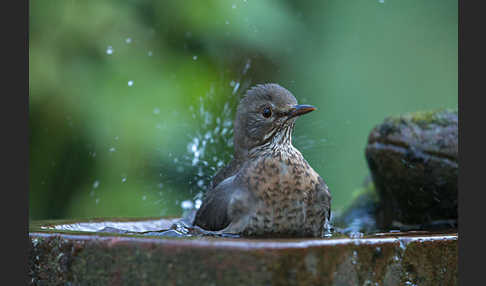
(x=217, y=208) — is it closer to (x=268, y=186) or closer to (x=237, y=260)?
(x=268, y=186)

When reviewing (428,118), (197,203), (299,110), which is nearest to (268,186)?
(299,110)

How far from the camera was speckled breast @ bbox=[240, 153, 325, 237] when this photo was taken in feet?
10.9

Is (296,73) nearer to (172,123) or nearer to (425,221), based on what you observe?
(172,123)

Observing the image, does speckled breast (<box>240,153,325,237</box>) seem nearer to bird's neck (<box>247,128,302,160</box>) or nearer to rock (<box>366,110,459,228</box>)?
bird's neck (<box>247,128,302,160</box>)

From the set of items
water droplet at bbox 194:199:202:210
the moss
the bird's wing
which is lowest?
water droplet at bbox 194:199:202:210

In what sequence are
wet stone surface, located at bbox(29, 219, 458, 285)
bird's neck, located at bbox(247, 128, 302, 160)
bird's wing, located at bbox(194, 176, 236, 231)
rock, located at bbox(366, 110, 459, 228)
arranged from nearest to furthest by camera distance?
1. wet stone surface, located at bbox(29, 219, 458, 285)
2. bird's wing, located at bbox(194, 176, 236, 231)
3. bird's neck, located at bbox(247, 128, 302, 160)
4. rock, located at bbox(366, 110, 459, 228)

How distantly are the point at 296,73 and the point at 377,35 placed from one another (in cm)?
324

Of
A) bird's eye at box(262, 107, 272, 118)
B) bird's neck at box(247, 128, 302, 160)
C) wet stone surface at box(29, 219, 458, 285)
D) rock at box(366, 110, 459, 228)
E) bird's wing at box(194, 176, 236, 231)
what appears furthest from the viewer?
rock at box(366, 110, 459, 228)

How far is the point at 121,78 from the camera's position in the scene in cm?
543

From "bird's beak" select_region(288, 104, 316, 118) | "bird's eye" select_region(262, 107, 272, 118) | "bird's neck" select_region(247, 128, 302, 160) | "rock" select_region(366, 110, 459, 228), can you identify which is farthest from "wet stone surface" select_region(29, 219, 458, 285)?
"rock" select_region(366, 110, 459, 228)

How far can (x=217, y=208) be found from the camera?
3.54 meters

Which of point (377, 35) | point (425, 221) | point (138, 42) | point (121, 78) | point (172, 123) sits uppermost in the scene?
point (377, 35)

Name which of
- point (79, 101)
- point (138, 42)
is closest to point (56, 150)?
point (79, 101)

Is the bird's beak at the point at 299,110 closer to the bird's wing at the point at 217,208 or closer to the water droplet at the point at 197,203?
the bird's wing at the point at 217,208
